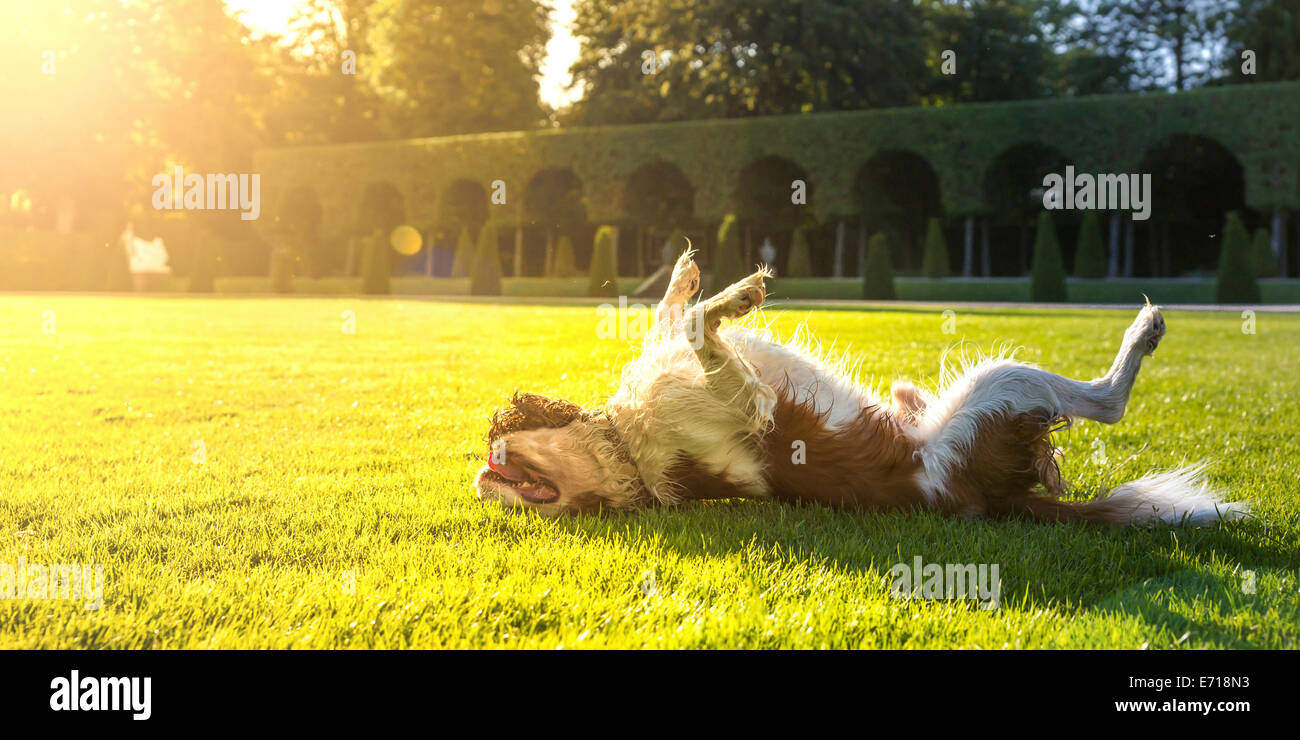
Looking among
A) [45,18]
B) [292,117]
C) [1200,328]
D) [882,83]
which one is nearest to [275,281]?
[292,117]

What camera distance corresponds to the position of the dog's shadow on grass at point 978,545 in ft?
→ 9.59

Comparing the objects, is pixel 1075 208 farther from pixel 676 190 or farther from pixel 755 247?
pixel 676 190

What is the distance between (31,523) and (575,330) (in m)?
10.6

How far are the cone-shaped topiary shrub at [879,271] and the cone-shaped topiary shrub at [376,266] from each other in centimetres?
1676

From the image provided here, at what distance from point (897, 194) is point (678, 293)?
30.5 m

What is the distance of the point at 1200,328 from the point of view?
15.0m

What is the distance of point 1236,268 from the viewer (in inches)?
915

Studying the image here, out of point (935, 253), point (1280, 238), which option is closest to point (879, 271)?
point (935, 253)

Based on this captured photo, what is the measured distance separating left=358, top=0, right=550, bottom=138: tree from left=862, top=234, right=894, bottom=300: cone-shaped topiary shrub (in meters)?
24.6

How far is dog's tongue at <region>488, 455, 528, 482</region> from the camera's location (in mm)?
3658

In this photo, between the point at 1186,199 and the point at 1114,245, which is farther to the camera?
the point at 1186,199

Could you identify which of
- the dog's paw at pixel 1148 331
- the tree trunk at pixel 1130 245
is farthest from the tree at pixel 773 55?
the dog's paw at pixel 1148 331

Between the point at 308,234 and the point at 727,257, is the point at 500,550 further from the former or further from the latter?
the point at 308,234

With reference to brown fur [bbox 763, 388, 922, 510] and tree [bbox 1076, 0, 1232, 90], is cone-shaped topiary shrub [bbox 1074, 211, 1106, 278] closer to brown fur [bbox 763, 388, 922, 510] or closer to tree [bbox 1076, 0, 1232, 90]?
tree [bbox 1076, 0, 1232, 90]
